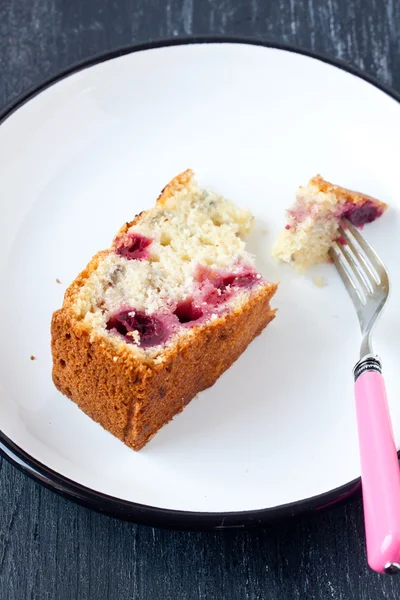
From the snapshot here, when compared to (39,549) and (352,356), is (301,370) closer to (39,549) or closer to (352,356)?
(352,356)

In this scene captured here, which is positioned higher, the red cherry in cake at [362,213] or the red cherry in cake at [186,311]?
the red cherry in cake at [186,311]

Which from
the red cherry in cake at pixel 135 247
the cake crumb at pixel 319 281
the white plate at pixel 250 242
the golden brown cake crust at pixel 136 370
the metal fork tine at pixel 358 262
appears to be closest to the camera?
the golden brown cake crust at pixel 136 370

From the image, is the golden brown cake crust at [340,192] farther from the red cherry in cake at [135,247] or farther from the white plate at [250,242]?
the red cherry in cake at [135,247]

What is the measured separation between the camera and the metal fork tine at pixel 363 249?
116 inches

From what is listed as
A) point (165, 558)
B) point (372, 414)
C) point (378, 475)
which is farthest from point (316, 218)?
point (165, 558)

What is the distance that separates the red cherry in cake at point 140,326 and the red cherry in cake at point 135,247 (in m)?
0.25

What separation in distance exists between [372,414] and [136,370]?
75 centimetres

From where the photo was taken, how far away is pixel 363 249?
3012 millimetres

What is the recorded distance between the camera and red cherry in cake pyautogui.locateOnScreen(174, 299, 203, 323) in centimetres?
271

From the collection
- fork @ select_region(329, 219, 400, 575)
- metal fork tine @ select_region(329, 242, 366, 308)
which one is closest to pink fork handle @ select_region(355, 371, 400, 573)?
fork @ select_region(329, 219, 400, 575)

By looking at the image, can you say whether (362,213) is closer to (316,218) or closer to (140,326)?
(316,218)

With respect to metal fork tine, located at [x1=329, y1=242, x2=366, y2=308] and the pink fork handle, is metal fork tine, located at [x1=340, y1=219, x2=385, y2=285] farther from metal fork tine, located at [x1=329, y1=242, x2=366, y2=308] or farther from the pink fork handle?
the pink fork handle

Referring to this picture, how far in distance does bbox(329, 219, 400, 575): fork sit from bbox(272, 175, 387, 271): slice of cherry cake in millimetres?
49

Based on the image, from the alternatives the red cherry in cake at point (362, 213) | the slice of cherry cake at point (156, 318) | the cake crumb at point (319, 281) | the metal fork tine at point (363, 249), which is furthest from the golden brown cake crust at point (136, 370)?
the red cherry in cake at point (362, 213)
